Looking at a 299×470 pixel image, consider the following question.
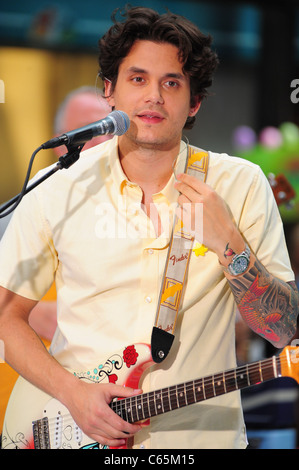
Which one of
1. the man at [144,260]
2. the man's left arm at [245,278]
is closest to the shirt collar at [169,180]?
the man at [144,260]

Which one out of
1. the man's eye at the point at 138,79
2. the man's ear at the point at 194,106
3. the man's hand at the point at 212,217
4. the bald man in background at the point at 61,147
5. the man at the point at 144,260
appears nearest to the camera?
the man's hand at the point at 212,217

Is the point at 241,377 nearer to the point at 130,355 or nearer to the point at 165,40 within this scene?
the point at 130,355

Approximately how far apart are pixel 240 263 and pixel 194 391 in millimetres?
430

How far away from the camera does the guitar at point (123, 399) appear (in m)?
1.82

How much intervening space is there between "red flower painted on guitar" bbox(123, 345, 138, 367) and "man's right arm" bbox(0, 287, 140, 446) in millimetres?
93

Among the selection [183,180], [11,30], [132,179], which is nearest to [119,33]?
[132,179]

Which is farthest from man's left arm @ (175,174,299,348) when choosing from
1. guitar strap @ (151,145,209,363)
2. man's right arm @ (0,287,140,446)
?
man's right arm @ (0,287,140,446)

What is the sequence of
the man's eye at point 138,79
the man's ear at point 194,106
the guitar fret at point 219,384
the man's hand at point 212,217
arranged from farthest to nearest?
the man's ear at point 194,106
the man's eye at point 138,79
the man's hand at point 212,217
the guitar fret at point 219,384

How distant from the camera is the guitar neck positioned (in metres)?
1.80

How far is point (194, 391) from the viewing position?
1.96m

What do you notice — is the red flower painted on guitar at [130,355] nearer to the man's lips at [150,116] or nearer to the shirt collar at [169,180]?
the shirt collar at [169,180]

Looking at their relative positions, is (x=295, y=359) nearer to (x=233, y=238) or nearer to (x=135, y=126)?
(x=233, y=238)

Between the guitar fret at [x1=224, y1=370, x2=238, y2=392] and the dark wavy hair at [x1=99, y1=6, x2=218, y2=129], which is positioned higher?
the dark wavy hair at [x1=99, y1=6, x2=218, y2=129]

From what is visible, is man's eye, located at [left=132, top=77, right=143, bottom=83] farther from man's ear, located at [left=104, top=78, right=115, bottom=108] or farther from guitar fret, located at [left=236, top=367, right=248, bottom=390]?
guitar fret, located at [left=236, top=367, right=248, bottom=390]
